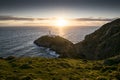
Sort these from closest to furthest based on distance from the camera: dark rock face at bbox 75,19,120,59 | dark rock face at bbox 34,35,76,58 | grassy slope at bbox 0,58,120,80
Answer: grassy slope at bbox 0,58,120,80
dark rock face at bbox 75,19,120,59
dark rock face at bbox 34,35,76,58

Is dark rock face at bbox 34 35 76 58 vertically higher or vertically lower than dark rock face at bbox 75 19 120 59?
lower

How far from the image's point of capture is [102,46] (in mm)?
90875

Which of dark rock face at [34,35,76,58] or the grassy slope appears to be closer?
the grassy slope

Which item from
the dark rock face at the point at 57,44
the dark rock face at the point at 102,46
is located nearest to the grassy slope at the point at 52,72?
the dark rock face at the point at 102,46

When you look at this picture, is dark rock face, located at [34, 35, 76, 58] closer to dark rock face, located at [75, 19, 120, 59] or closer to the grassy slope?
dark rock face, located at [75, 19, 120, 59]

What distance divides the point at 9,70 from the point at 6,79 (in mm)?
5074

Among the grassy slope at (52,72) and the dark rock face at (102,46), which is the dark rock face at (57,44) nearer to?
the dark rock face at (102,46)

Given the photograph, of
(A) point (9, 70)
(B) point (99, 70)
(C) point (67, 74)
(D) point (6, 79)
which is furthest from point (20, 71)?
(B) point (99, 70)

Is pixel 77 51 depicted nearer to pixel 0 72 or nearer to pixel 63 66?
pixel 63 66

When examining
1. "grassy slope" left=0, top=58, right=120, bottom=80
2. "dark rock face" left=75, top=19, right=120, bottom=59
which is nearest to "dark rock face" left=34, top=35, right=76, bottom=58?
"dark rock face" left=75, top=19, right=120, bottom=59

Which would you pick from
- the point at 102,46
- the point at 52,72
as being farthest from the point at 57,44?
the point at 52,72

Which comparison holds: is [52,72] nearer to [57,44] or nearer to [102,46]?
[102,46]

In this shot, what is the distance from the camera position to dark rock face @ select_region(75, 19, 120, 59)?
81188mm

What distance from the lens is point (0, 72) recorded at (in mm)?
32500
